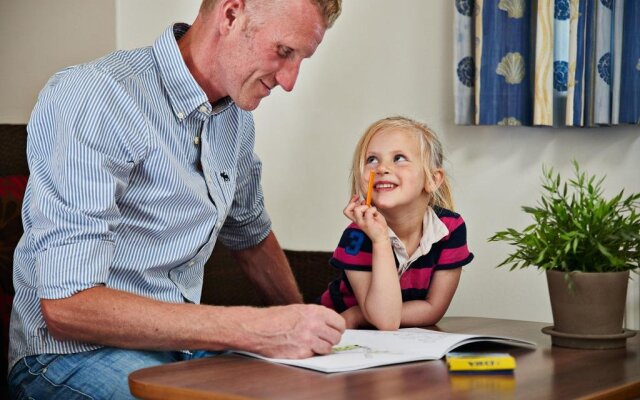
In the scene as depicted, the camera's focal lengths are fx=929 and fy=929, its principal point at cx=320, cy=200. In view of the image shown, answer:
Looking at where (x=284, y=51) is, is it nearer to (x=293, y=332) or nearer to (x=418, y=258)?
(x=418, y=258)

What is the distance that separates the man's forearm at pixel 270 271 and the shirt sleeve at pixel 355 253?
33cm

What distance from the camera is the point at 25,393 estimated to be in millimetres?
1568

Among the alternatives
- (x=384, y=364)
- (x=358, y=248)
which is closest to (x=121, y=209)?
(x=358, y=248)

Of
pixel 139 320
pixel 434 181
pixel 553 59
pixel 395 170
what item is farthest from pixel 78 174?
pixel 553 59

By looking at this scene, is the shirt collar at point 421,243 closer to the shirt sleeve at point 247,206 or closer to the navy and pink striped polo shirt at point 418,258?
the navy and pink striped polo shirt at point 418,258

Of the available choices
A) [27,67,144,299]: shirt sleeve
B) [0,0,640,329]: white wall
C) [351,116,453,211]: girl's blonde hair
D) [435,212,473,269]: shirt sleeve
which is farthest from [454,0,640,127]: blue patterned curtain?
[27,67,144,299]: shirt sleeve

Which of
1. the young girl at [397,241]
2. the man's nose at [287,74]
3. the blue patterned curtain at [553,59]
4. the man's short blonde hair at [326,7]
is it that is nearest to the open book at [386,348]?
the young girl at [397,241]

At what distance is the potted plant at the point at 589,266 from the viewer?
4.81 ft

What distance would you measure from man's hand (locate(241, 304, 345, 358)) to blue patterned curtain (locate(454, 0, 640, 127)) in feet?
3.43

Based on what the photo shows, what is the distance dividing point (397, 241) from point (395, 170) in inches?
5.6

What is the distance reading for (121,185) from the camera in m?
1.57

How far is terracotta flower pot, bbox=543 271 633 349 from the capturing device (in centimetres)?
146

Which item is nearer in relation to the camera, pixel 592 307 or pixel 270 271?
pixel 592 307

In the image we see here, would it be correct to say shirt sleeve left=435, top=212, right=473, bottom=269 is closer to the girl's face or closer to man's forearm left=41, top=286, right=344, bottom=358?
the girl's face
